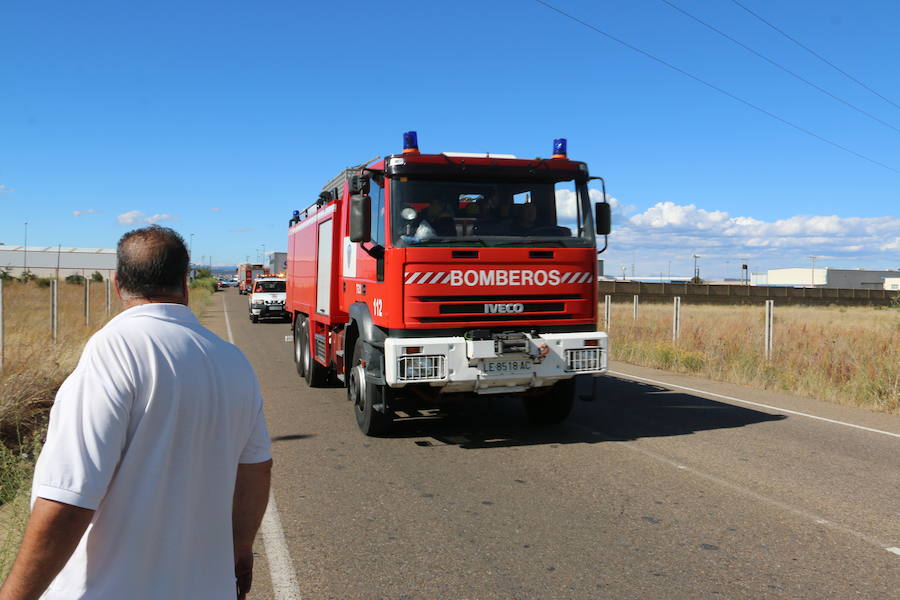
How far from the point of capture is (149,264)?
2.04 m

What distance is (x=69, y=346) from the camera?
1405 cm

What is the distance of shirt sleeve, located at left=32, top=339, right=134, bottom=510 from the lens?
5.69 ft

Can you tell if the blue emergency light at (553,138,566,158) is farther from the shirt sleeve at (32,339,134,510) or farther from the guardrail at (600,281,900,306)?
the guardrail at (600,281,900,306)

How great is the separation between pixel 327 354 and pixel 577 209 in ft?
14.8

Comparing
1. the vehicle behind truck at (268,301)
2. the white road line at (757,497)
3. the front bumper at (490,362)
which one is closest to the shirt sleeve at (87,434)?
the white road line at (757,497)

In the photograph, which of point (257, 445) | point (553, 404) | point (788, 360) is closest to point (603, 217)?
point (553, 404)

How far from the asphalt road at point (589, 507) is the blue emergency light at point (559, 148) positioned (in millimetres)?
3167

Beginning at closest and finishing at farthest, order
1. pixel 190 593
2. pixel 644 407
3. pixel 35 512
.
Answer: pixel 35 512 < pixel 190 593 < pixel 644 407

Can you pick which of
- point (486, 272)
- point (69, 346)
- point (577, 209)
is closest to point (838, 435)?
point (577, 209)

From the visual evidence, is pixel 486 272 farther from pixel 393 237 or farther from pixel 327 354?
pixel 327 354

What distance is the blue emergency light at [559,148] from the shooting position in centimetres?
864

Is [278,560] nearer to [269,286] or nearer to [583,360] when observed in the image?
[583,360]

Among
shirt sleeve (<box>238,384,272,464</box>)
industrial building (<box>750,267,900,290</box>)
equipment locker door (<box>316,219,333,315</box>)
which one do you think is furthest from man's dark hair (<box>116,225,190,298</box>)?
industrial building (<box>750,267,900,290</box>)

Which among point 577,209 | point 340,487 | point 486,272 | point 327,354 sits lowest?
point 340,487
